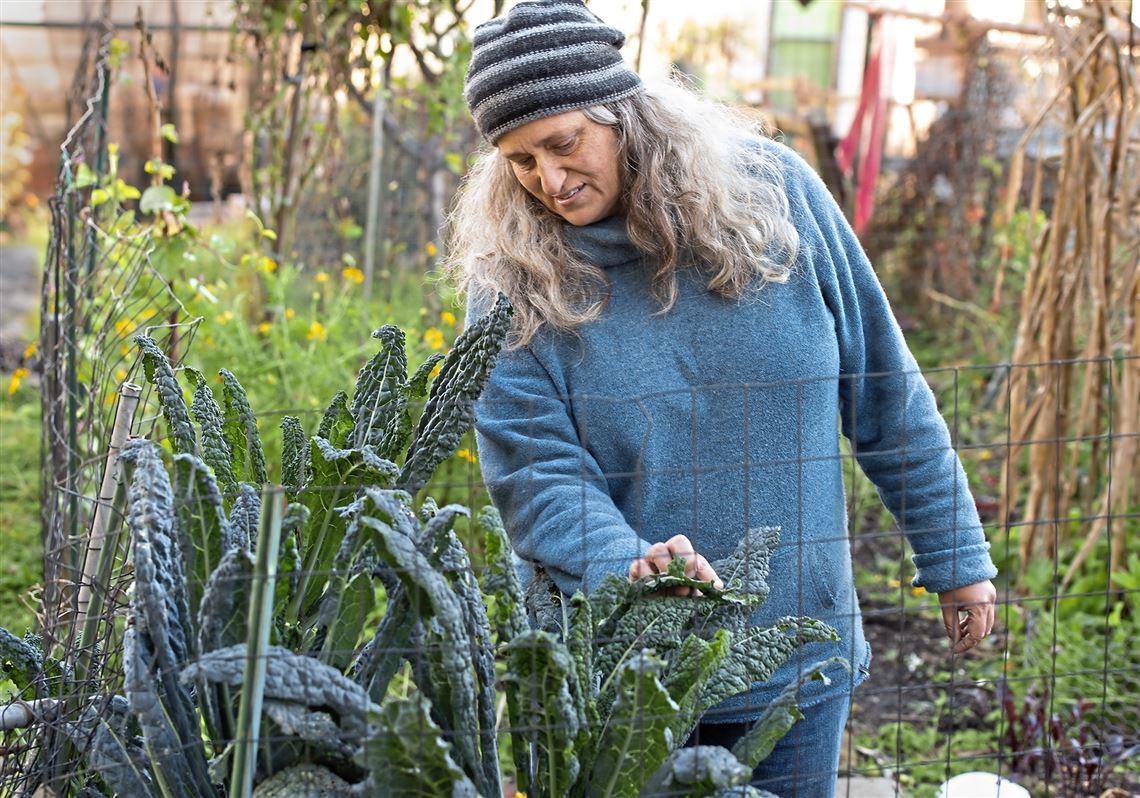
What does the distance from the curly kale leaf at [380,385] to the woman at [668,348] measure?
0.62 ft

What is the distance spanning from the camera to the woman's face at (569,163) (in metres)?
1.64

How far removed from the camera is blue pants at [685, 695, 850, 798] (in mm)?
1646

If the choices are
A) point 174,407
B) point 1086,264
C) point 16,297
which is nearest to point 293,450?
point 174,407

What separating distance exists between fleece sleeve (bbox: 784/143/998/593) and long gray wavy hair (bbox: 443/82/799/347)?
2.6 inches

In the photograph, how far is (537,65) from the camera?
5.22 feet

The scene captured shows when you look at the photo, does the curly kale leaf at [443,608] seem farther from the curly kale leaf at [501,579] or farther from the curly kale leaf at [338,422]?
the curly kale leaf at [338,422]

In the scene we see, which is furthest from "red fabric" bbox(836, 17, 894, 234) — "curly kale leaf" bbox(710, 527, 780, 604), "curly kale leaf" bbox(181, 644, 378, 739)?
"curly kale leaf" bbox(181, 644, 378, 739)

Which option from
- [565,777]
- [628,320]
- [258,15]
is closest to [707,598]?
[565,777]

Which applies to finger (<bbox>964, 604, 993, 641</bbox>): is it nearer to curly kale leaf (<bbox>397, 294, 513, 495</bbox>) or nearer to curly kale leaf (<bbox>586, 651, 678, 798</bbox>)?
curly kale leaf (<bbox>586, 651, 678, 798</bbox>)

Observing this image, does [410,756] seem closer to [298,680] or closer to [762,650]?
[298,680]

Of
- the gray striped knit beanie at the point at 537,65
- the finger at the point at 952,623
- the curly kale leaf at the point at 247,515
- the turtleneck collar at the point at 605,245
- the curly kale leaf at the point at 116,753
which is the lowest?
the curly kale leaf at the point at 116,753

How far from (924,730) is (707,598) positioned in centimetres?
189

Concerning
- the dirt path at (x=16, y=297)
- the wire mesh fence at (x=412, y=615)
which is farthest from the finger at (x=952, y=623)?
the dirt path at (x=16, y=297)

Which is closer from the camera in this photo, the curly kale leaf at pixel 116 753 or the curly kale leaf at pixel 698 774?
the curly kale leaf at pixel 698 774
